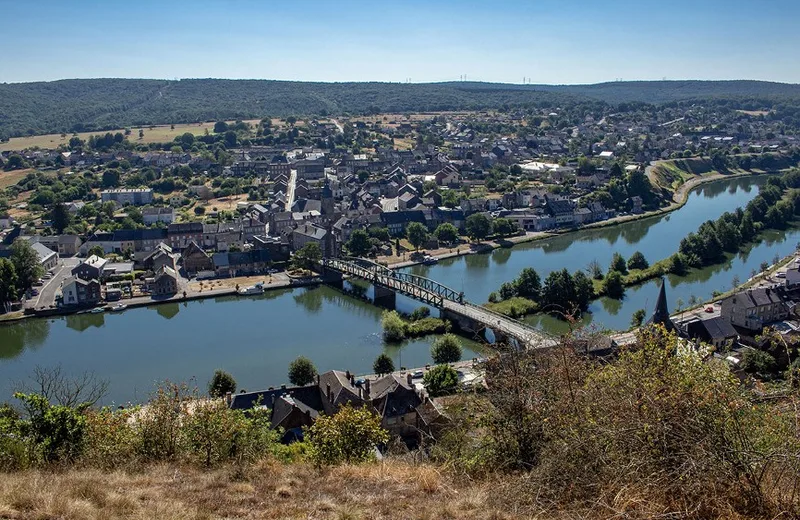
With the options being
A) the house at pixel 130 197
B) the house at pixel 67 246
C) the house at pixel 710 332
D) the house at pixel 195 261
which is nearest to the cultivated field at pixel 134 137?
the house at pixel 130 197

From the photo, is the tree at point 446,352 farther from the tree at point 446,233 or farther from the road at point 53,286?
the tree at point 446,233

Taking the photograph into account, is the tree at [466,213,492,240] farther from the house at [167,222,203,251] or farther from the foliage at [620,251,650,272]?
the house at [167,222,203,251]

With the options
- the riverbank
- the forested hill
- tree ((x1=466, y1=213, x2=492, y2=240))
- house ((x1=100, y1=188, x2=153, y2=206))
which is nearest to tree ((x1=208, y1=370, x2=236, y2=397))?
the riverbank

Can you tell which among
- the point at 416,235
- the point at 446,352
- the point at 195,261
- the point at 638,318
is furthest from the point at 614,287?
the point at 195,261

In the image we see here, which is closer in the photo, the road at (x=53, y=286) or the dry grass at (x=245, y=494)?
the dry grass at (x=245, y=494)

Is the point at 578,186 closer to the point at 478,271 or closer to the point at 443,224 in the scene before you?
the point at 443,224

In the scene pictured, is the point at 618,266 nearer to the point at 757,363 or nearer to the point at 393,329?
the point at 393,329
